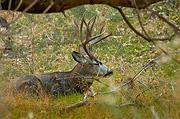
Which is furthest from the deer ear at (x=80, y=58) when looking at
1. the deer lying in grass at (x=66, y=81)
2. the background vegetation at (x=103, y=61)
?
the background vegetation at (x=103, y=61)

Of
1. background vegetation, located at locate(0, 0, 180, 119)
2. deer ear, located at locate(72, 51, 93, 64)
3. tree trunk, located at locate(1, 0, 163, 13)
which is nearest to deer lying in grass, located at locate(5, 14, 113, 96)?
deer ear, located at locate(72, 51, 93, 64)

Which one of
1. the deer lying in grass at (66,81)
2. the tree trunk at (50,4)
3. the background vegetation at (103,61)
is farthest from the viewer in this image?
the deer lying in grass at (66,81)

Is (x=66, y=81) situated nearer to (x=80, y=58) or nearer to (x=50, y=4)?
(x=80, y=58)

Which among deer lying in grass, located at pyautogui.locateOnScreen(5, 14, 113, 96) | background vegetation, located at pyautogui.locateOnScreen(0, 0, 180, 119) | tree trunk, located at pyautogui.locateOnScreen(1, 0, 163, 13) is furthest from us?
deer lying in grass, located at pyautogui.locateOnScreen(5, 14, 113, 96)

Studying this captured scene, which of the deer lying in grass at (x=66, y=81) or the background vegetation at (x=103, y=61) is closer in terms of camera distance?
the background vegetation at (x=103, y=61)

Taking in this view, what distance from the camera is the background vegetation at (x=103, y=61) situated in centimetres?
453

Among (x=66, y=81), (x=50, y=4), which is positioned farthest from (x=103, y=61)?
(x=50, y=4)

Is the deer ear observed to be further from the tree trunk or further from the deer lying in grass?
the tree trunk

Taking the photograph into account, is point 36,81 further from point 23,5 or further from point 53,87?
point 23,5

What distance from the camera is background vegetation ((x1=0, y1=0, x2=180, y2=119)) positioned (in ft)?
14.9

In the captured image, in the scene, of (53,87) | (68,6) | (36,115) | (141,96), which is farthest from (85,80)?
(68,6)

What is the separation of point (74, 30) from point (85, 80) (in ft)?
16.7

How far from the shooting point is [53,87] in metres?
6.96

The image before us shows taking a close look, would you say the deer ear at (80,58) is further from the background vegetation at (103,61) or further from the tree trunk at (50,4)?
the tree trunk at (50,4)
